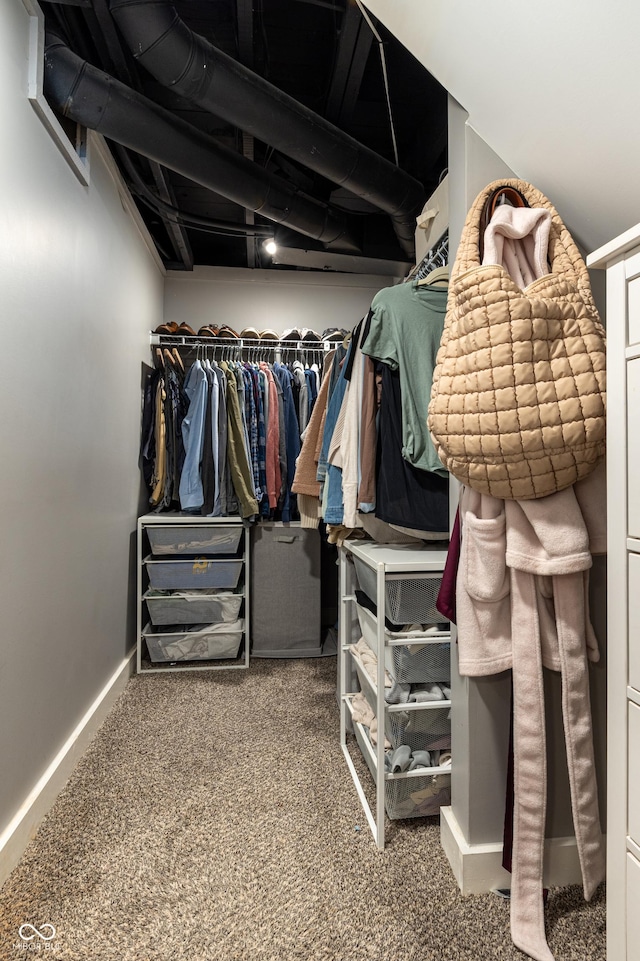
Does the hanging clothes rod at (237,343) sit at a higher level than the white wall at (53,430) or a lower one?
higher

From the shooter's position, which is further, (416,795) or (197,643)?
(197,643)

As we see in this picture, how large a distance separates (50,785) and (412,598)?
1.22 meters

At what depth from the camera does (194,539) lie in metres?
2.71

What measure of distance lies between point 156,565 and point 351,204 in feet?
7.48

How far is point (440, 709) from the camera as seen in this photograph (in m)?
1.45

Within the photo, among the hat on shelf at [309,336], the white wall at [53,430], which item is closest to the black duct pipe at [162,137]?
the white wall at [53,430]

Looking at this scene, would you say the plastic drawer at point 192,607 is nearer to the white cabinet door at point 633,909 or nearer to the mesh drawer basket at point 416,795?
the mesh drawer basket at point 416,795

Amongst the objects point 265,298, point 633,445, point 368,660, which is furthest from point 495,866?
point 265,298

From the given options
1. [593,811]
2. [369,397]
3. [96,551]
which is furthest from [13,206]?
[593,811]

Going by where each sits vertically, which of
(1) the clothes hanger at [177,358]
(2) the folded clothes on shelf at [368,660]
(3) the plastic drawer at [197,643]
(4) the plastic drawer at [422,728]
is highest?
(1) the clothes hanger at [177,358]

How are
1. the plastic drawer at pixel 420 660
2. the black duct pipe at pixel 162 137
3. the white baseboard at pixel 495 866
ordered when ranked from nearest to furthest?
1. the white baseboard at pixel 495 866
2. the plastic drawer at pixel 420 660
3. the black duct pipe at pixel 162 137

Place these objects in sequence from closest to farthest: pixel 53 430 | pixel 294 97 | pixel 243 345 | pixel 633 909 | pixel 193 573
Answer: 1. pixel 633 909
2. pixel 53 430
3. pixel 294 97
4. pixel 193 573
5. pixel 243 345

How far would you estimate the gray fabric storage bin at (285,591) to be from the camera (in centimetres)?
284

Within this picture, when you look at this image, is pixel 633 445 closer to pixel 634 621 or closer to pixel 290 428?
pixel 634 621
